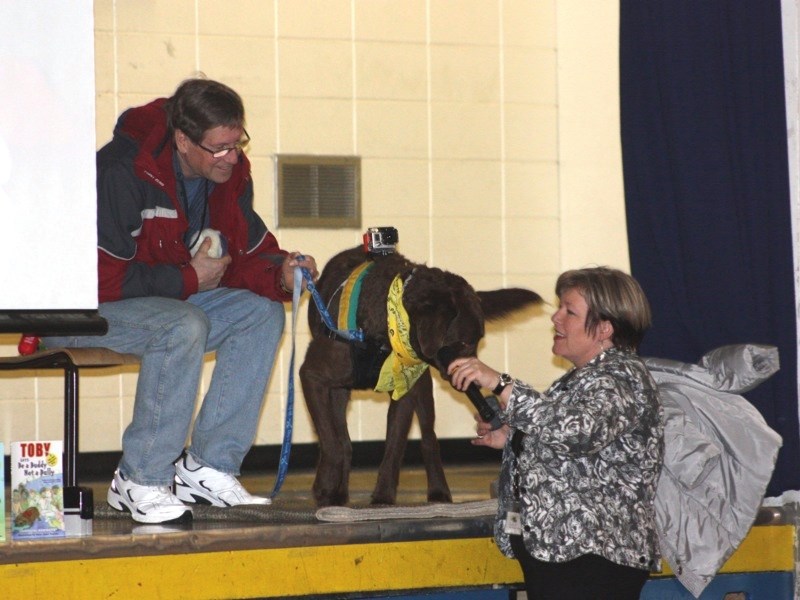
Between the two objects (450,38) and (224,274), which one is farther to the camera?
(450,38)

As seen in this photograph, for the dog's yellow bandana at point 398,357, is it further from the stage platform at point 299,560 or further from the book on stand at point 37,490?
the book on stand at point 37,490

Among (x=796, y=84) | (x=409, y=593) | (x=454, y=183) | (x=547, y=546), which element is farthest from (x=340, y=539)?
(x=454, y=183)

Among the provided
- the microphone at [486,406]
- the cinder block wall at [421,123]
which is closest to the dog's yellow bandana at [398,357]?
the microphone at [486,406]

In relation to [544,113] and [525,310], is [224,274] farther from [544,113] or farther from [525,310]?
[544,113]

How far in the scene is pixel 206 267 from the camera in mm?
3059

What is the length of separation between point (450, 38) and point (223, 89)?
242cm

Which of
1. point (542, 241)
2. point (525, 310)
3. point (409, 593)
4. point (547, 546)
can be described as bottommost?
point (409, 593)

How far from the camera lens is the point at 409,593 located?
9.23ft

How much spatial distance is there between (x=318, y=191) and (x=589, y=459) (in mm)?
2821

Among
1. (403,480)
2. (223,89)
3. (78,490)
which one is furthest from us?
(403,480)

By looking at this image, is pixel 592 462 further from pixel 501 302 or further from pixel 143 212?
pixel 143 212

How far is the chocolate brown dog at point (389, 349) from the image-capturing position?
2967 mm

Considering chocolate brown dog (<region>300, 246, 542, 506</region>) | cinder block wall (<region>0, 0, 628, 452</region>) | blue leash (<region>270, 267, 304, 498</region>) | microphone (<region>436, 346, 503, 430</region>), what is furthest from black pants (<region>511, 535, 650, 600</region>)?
cinder block wall (<region>0, 0, 628, 452</region>)

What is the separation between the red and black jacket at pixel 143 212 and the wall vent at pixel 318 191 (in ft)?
6.02
